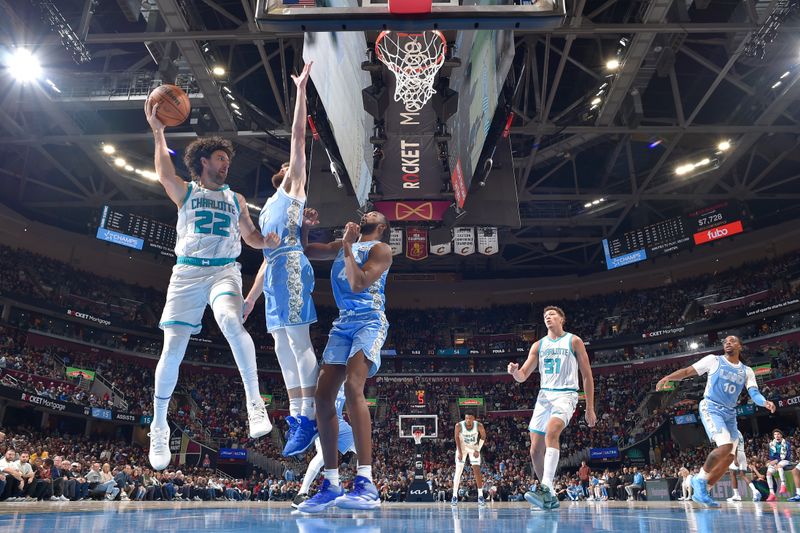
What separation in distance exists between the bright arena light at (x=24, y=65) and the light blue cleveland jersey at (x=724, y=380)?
54.2 ft

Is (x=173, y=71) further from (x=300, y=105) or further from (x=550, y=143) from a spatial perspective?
(x=300, y=105)

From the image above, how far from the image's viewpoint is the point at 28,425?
25.3 metres

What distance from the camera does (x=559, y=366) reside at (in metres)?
6.93

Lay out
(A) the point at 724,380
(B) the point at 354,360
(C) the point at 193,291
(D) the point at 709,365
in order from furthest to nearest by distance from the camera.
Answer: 1. (D) the point at 709,365
2. (A) the point at 724,380
3. (C) the point at 193,291
4. (B) the point at 354,360

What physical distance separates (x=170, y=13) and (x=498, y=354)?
91.3ft

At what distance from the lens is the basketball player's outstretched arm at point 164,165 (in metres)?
4.56

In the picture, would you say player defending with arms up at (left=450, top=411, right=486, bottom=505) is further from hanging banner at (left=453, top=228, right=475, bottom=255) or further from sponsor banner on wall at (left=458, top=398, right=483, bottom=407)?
sponsor banner on wall at (left=458, top=398, right=483, bottom=407)

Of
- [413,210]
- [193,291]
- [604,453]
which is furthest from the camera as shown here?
[604,453]

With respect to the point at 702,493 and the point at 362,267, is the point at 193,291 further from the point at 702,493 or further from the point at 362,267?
the point at 702,493

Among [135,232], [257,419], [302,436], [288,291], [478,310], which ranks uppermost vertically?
[478,310]

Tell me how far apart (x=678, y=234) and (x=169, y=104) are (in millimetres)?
23483

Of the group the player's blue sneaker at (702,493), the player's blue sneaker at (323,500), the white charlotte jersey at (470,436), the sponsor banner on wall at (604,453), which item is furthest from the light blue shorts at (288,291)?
the sponsor banner on wall at (604,453)

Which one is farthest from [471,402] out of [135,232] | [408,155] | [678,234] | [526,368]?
[526,368]

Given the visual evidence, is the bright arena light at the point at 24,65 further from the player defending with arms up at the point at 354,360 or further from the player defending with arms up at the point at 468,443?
the player defending with arms up at the point at 354,360
